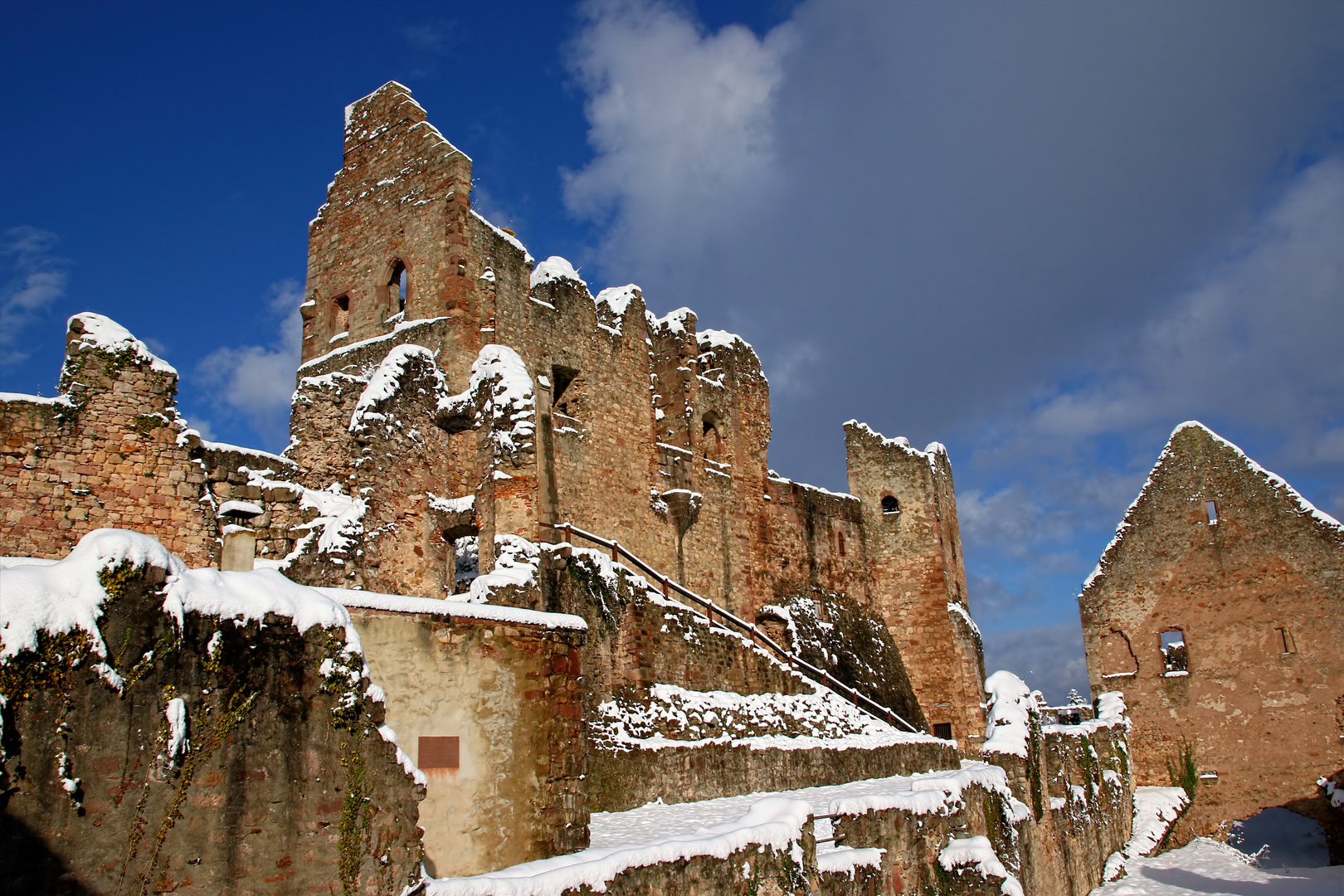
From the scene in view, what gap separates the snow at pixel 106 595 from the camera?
4684 millimetres

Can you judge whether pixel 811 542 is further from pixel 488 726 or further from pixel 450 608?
pixel 450 608

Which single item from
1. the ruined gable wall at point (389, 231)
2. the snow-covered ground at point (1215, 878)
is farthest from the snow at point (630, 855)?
the snow-covered ground at point (1215, 878)

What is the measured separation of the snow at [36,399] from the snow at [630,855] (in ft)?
24.4

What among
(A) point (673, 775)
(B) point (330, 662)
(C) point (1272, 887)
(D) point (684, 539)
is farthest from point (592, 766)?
(C) point (1272, 887)

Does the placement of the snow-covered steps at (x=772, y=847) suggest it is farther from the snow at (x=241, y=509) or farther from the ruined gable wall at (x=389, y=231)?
the ruined gable wall at (x=389, y=231)

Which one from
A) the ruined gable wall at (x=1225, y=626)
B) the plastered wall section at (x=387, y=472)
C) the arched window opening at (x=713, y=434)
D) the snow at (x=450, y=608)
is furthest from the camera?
the arched window opening at (x=713, y=434)

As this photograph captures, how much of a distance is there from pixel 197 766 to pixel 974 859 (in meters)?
8.58

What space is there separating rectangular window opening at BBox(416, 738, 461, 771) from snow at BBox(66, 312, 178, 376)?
6636mm

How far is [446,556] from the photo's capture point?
1461 cm

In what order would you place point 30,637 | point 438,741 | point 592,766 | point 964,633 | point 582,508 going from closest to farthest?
point 30,637, point 438,741, point 592,766, point 582,508, point 964,633

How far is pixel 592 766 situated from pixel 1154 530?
17795 millimetres

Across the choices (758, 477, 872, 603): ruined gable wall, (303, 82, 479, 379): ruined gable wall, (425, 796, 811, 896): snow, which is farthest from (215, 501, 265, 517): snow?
(758, 477, 872, 603): ruined gable wall

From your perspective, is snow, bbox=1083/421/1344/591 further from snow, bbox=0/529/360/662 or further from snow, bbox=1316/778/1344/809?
snow, bbox=0/529/360/662

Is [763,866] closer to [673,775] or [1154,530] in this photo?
[673,775]
